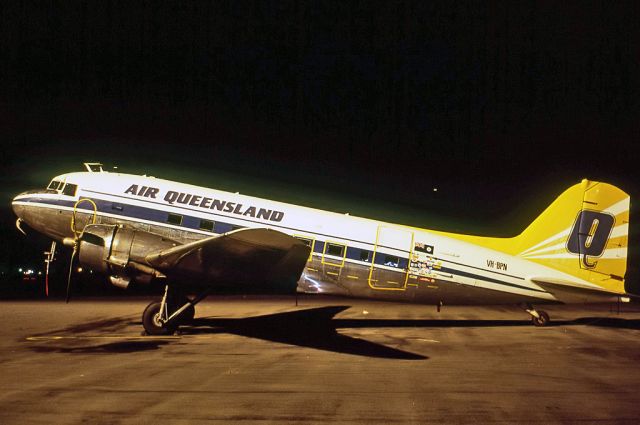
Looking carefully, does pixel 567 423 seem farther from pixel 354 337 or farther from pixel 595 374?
pixel 354 337

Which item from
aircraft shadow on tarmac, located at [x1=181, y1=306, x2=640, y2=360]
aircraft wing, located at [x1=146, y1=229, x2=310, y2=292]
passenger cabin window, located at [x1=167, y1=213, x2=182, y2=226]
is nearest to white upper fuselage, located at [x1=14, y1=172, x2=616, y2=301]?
passenger cabin window, located at [x1=167, y1=213, x2=182, y2=226]

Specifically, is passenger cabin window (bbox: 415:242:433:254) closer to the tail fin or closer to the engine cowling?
the tail fin

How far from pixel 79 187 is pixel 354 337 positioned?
8.49 meters

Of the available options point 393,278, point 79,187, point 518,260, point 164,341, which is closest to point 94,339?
point 164,341

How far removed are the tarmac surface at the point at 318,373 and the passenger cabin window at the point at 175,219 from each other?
2.91m

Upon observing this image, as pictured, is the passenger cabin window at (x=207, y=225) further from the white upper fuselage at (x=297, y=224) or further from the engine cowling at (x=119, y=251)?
the engine cowling at (x=119, y=251)

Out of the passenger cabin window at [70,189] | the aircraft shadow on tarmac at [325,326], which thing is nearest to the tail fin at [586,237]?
the aircraft shadow on tarmac at [325,326]

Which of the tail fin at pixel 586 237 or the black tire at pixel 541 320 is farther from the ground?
the tail fin at pixel 586 237

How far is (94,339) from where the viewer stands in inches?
481

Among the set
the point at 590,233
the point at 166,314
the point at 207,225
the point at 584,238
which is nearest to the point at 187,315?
the point at 166,314

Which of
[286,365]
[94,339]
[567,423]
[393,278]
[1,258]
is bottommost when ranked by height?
[1,258]

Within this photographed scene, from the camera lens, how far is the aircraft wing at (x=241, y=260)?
10523 mm

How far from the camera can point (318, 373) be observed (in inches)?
348

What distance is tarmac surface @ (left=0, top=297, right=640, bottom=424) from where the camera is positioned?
634cm
